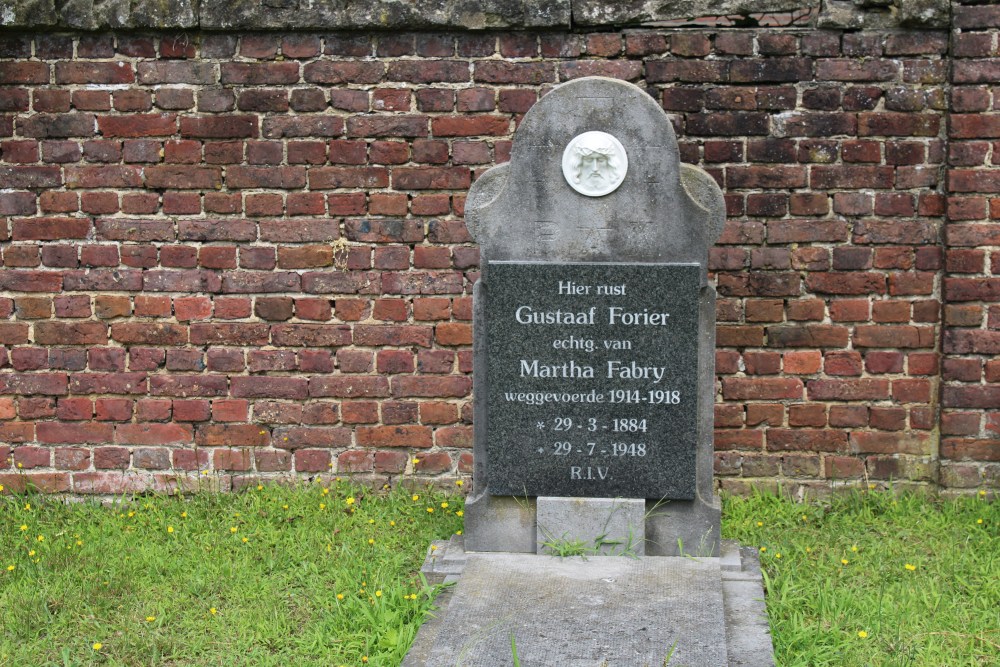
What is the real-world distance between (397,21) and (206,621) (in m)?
2.58

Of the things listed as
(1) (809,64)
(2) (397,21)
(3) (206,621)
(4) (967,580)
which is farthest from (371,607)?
(1) (809,64)

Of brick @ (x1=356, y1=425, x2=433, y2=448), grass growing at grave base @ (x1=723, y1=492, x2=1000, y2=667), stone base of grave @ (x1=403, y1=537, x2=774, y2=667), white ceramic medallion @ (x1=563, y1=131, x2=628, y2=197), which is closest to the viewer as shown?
stone base of grave @ (x1=403, y1=537, x2=774, y2=667)

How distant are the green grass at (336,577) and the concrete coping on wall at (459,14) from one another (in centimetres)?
207

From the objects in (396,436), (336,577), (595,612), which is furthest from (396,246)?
(595,612)

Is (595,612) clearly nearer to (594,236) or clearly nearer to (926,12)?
(594,236)

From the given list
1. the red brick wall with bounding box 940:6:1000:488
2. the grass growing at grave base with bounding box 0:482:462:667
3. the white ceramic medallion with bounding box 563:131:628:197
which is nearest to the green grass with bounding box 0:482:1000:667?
the grass growing at grave base with bounding box 0:482:462:667

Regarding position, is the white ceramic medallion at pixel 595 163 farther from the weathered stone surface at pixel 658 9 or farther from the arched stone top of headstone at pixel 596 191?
the weathered stone surface at pixel 658 9

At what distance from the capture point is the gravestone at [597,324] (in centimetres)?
374

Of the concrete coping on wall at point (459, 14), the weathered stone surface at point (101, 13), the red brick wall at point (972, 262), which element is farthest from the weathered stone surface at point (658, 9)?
the weathered stone surface at point (101, 13)

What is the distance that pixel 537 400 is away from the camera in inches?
151

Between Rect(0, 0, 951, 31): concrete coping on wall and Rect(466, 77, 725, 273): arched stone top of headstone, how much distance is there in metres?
0.90

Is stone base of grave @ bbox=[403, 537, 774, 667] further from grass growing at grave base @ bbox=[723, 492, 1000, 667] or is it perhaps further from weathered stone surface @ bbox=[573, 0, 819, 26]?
weathered stone surface @ bbox=[573, 0, 819, 26]

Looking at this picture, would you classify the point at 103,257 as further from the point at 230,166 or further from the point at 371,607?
the point at 371,607

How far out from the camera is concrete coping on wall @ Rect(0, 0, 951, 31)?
175 inches
